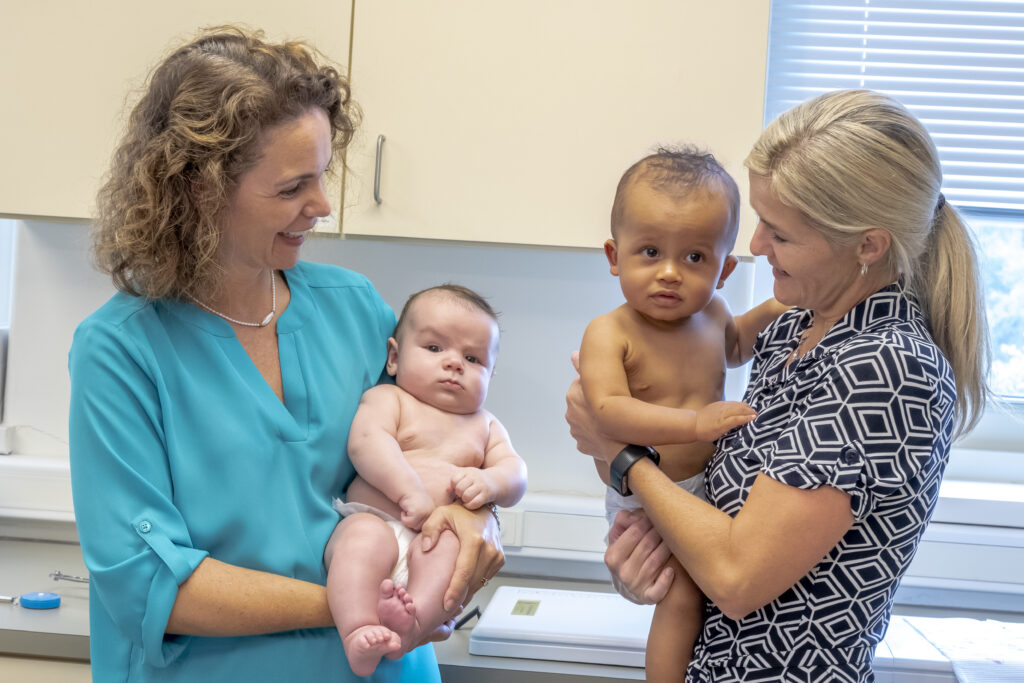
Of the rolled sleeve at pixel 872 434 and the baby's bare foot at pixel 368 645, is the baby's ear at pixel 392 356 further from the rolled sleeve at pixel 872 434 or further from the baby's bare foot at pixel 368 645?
the rolled sleeve at pixel 872 434

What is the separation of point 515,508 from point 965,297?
120 cm

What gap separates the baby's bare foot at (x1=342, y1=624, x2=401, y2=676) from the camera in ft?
3.97

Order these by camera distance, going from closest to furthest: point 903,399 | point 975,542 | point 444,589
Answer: point 903,399
point 444,589
point 975,542

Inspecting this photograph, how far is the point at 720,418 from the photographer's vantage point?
128cm

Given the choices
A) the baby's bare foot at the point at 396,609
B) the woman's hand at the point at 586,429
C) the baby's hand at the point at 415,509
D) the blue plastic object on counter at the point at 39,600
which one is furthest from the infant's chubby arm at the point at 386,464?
the blue plastic object on counter at the point at 39,600

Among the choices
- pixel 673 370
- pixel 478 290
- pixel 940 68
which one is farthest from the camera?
pixel 478 290

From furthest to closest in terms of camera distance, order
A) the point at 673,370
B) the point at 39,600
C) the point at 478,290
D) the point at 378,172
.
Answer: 1. the point at 478,290
2. the point at 378,172
3. the point at 39,600
4. the point at 673,370

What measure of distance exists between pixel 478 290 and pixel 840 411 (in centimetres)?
134

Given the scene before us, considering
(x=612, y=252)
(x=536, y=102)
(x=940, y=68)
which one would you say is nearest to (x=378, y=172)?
(x=536, y=102)

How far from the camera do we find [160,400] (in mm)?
1261

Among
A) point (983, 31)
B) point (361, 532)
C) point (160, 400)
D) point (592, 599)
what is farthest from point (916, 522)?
point (983, 31)

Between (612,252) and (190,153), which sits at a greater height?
(190,153)

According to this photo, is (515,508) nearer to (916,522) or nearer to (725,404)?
(725,404)

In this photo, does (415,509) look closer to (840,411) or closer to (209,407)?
(209,407)
